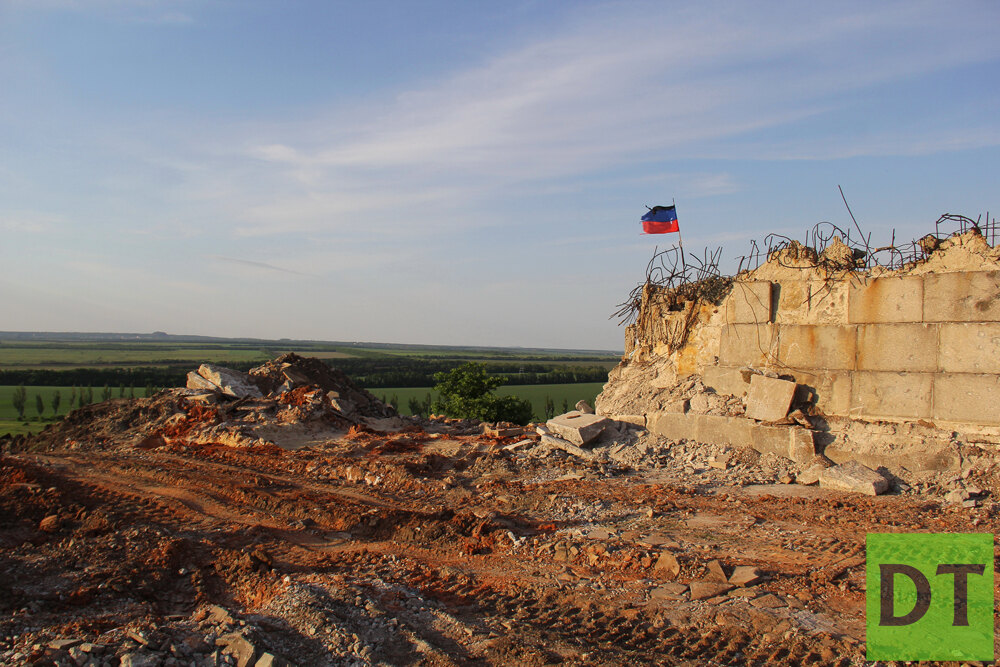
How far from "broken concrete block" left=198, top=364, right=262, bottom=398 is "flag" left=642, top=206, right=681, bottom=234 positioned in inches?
386

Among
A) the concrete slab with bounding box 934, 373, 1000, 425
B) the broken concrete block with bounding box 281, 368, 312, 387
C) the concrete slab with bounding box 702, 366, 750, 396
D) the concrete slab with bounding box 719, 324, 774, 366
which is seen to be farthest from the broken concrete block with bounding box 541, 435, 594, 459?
the broken concrete block with bounding box 281, 368, 312, 387

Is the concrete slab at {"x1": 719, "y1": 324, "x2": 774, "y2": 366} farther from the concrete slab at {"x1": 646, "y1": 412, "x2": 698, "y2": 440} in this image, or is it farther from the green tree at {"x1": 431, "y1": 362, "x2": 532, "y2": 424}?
the green tree at {"x1": 431, "y1": 362, "x2": 532, "y2": 424}

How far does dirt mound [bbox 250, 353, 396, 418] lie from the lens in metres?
16.0

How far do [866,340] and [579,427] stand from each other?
4412 millimetres

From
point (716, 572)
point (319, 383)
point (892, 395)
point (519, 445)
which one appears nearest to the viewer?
point (716, 572)

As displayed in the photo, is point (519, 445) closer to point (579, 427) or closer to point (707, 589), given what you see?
point (579, 427)

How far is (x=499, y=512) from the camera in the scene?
7.96 metres

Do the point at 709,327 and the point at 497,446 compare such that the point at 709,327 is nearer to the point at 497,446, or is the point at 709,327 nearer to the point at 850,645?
the point at 497,446

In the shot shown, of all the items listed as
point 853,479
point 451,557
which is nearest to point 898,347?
point 853,479

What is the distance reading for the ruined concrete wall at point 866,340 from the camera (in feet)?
27.3

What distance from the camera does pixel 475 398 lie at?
23.0 meters

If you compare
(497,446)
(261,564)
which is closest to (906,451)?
(497,446)

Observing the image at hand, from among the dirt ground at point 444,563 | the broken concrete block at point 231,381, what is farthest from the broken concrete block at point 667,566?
the broken concrete block at point 231,381

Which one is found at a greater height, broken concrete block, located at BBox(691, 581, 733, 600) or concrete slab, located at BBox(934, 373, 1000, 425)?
concrete slab, located at BBox(934, 373, 1000, 425)
